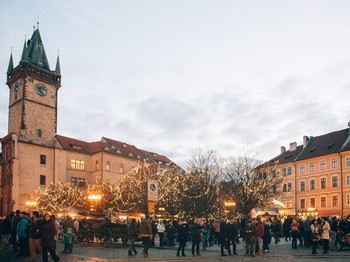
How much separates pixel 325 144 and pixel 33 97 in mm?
45579

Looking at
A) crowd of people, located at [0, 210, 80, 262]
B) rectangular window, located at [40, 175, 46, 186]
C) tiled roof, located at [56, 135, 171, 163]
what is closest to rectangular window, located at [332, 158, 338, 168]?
tiled roof, located at [56, 135, 171, 163]

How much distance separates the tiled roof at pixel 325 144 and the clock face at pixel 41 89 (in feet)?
138

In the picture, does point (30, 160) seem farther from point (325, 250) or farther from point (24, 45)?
point (325, 250)

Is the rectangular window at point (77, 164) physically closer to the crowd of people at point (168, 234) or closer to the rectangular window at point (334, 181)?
the rectangular window at point (334, 181)

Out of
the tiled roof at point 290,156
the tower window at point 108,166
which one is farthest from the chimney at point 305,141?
the tower window at point 108,166

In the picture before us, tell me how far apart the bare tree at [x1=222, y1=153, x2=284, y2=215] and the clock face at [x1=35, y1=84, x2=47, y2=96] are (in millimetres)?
32772

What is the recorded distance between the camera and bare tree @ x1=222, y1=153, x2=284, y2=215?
4778cm

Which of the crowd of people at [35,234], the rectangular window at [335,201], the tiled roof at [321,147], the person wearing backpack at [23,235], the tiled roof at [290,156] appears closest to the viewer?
the crowd of people at [35,234]

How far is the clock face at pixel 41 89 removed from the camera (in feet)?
215

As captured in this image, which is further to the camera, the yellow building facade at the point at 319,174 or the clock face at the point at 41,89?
the clock face at the point at 41,89

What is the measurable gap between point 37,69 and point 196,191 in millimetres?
34202

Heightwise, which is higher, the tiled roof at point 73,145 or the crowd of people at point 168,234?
the tiled roof at point 73,145

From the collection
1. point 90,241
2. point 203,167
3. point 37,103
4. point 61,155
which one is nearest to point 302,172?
point 203,167

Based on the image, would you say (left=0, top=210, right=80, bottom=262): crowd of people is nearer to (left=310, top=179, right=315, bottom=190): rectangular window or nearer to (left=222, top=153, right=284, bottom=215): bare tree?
(left=222, top=153, right=284, bottom=215): bare tree
